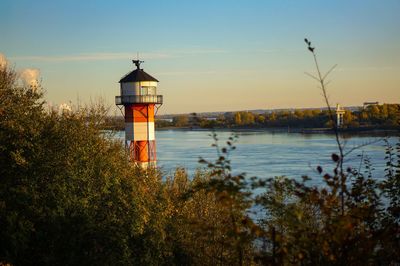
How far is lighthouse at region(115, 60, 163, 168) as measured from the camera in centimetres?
2408

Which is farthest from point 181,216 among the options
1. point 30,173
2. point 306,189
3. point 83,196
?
point 306,189

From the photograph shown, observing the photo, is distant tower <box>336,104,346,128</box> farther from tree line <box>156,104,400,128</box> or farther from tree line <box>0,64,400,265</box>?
tree line <box>156,104,400,128</box>

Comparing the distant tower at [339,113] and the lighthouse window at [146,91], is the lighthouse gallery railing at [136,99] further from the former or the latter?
the distant tower at [339,113]

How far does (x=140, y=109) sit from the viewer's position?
24.9m

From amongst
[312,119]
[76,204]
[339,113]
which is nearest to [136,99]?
[76,204]

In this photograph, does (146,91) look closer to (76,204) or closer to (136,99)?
(136,99)

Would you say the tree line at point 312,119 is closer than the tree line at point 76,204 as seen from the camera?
No

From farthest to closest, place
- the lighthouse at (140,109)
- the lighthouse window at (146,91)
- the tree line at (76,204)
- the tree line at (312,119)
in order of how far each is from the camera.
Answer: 1. the tree line at (312,119)
2. the lighthouse window at (146,91)
3. the lighthouse at (140,109)
4. the tree line at (76,204)

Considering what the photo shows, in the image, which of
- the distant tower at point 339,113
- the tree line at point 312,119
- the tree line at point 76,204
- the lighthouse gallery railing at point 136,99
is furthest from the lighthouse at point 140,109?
the tree line at point 312,119

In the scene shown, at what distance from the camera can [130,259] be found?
10664 mm

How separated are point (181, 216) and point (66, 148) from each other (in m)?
3.50

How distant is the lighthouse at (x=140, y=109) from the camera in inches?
948

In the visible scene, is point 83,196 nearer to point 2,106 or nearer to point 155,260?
point 155,260

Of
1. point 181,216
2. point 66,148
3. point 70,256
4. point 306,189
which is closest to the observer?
point 306,189
